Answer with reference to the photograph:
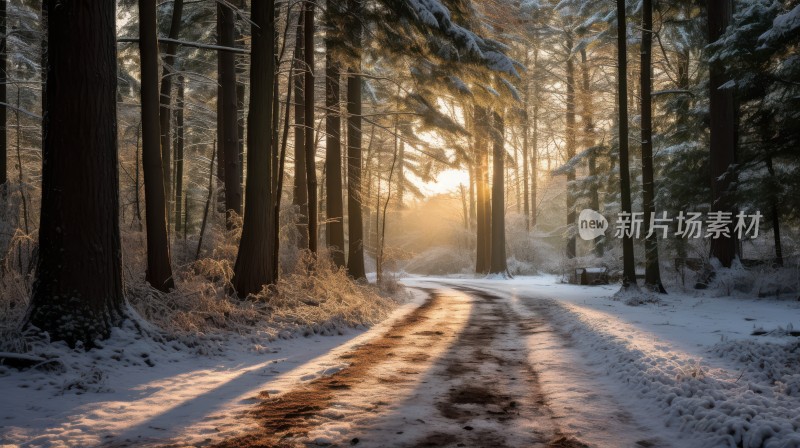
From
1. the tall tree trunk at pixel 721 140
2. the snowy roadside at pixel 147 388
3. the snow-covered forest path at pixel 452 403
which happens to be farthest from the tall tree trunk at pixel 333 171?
the tall tree trunk at pixel 721 140

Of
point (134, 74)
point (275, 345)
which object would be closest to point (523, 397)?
point (275, 345)

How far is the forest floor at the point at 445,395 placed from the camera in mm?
4004

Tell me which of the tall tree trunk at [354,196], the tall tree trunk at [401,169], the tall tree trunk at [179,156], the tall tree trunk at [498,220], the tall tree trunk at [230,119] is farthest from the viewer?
the tall tree trunk at [401,169]

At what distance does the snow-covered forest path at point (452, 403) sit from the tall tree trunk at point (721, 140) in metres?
10.1

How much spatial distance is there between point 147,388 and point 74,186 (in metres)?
2.52

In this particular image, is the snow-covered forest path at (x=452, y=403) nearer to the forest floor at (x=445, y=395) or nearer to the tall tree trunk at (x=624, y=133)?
the forest floor at (x=445, y=395)

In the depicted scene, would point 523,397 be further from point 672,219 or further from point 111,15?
point 672,219

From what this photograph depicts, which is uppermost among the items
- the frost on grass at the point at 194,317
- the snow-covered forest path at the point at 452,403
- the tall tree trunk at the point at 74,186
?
the tall tree trunk at the point at 74,186

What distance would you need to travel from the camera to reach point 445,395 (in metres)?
5.18

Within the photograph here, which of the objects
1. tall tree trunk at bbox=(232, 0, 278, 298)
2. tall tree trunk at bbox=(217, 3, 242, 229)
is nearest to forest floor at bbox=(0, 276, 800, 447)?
tall tree trunk at bbox=(232, 0, 278, 298)

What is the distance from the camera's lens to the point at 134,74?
23.7 meters

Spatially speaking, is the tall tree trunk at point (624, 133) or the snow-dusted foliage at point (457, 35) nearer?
the snow-dusted foliage at point (457, 35)

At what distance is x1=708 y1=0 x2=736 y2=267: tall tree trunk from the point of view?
50.9ft

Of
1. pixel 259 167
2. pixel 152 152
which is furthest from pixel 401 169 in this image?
pixel 152 152
